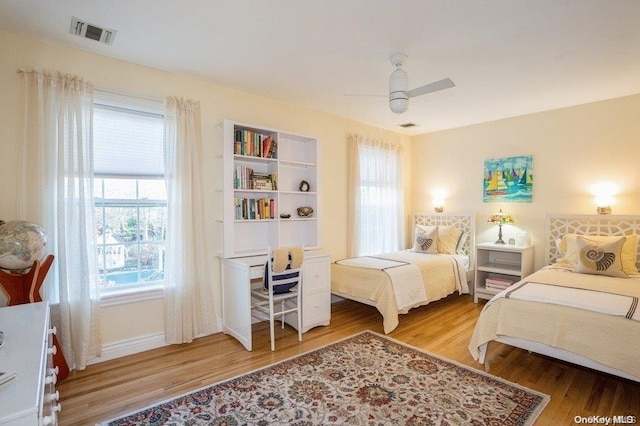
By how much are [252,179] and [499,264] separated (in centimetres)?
362

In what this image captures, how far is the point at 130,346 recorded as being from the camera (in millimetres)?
2945

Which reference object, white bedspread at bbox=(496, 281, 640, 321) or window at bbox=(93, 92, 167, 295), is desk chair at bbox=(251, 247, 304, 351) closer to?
window at bbox=(93, 92, 167, 295)

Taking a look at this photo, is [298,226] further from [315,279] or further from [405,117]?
[405,117]

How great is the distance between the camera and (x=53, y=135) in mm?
2553

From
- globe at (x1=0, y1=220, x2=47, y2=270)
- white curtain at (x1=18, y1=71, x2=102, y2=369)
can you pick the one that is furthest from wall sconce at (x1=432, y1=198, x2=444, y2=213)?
globe at (x1=0, y1=220, x2=47, y2=270)

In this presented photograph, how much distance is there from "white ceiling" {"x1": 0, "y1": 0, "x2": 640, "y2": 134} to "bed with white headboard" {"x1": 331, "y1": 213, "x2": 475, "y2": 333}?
200cm

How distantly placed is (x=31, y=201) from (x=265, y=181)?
2004mm

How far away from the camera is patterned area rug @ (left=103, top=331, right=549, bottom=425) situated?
2.05m

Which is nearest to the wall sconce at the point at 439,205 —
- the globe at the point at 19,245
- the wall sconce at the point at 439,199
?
the wall sconce at the point at 439,199

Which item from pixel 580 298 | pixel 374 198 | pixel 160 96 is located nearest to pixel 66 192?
pixel 160 96

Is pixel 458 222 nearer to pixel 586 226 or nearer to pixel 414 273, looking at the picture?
pixel 586 226

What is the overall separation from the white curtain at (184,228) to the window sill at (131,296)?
0.38 feet

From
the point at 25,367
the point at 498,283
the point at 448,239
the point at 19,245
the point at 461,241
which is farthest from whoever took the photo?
the point at 461,241

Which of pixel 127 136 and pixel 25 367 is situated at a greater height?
pixel 127 136
